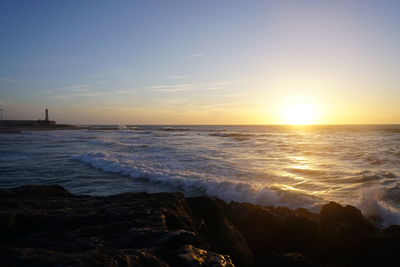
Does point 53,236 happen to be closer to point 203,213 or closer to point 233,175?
point 203,213

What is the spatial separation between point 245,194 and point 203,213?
479cm

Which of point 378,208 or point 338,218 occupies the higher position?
point 338,218

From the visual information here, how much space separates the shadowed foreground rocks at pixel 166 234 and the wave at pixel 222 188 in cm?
212

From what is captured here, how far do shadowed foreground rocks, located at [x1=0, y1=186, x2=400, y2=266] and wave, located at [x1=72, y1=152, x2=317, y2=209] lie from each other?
83.6 inches

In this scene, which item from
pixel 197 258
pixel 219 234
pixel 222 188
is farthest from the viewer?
pixel 222 188

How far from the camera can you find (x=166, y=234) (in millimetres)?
2924

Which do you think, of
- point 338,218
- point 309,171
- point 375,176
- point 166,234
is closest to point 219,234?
point 166,234

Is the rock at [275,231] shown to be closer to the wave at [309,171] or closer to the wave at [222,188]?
the wave at [222,188]

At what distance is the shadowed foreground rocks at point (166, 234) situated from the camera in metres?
2.39

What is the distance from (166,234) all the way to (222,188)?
7.27 metres

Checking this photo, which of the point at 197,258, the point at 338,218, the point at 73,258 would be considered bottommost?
the point at 338,218

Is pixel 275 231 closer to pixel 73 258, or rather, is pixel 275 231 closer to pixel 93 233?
pixel 93 233

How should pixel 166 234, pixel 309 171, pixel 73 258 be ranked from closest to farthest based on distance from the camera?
pixel 73 258, pixel 166 234, pixel 309 171

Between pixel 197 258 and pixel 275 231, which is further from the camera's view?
pixel 275 231
